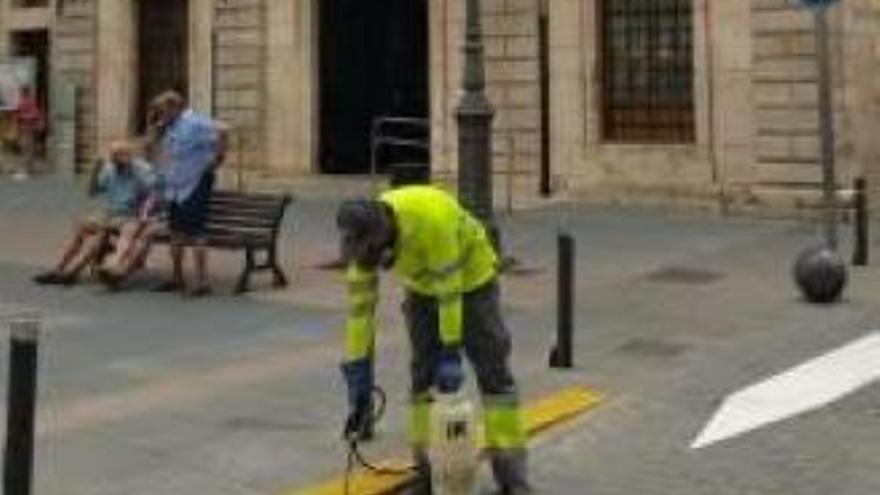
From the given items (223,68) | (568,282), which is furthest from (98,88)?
(568,282)

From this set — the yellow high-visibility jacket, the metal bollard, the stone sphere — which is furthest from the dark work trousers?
the metal bollard

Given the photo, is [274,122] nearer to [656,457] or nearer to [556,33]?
[556,33]

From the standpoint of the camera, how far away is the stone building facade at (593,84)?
2133cm

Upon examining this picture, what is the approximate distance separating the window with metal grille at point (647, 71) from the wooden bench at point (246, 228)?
7.83m

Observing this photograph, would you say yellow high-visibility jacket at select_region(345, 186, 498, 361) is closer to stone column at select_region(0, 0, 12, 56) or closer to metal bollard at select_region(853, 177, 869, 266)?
metal bollard at select_region(853, 177, 869, 266)

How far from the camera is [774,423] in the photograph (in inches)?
412

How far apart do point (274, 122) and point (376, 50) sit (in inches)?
88.9

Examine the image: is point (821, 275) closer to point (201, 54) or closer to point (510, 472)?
point (510, 472)

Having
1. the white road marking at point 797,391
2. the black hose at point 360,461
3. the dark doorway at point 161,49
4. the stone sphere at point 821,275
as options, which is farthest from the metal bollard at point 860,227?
the dark doorway at point 161,49

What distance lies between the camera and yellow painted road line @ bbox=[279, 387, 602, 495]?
8.70 metres

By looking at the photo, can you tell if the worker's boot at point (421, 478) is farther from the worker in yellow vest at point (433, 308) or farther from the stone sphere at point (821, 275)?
the stone sphere at point (821, 275)

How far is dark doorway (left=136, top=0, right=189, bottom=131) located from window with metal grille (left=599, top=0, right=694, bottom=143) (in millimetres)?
7822

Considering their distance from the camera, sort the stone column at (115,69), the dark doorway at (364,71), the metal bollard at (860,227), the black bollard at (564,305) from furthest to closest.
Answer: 1. the stone column at (115,69)
2. the dark doorway at (364,71)
3. the metal bollard at (860,227)
4. the black bollard at (564,305)

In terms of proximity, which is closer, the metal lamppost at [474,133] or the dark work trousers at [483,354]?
the dark work trousers at [483,354]
